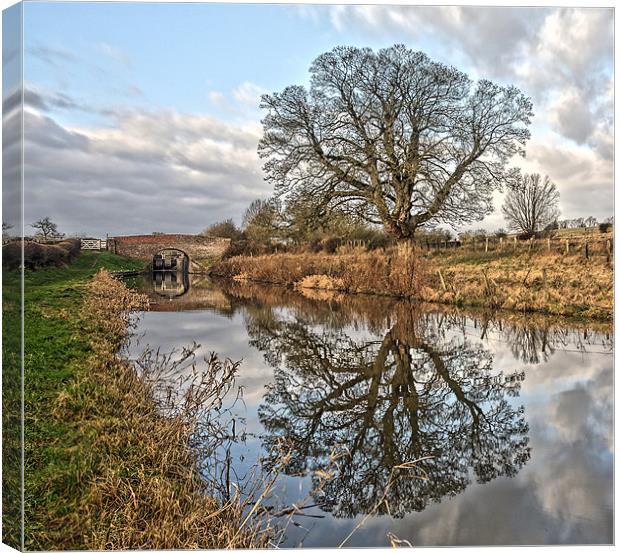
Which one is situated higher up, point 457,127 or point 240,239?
point 457,127

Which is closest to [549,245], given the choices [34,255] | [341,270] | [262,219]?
[262,219]

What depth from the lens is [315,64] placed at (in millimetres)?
5688

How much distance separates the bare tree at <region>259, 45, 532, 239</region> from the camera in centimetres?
632

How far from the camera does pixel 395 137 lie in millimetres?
8688

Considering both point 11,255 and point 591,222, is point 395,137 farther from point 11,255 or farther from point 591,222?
point 11,255

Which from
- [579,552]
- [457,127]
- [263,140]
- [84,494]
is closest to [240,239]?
[263,140]

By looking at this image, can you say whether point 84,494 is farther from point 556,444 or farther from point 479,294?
point 479,294

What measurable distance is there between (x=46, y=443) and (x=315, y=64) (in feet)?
14.9

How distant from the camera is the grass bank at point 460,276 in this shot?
875 centimetres

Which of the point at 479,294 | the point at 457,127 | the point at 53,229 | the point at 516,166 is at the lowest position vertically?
the point at 479,294

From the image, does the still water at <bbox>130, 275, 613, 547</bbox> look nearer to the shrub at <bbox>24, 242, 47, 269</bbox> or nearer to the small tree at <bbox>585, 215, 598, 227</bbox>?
the small tree at <bbox>585, 215, 598, 227</bbox>

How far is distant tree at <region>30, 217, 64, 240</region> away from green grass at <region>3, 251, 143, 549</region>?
39cm

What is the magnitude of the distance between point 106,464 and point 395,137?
6916 mm

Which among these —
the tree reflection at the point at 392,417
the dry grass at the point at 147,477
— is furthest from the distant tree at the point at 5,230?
the tree reflection at the point at 392,417
